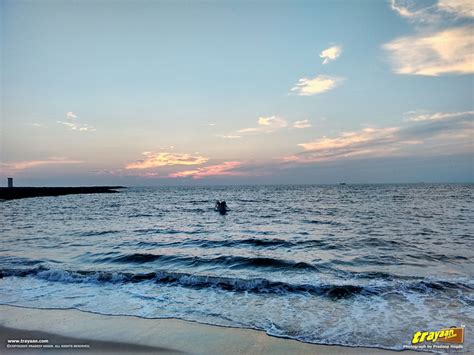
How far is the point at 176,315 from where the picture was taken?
25.8 ft

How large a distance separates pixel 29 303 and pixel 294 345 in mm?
7665

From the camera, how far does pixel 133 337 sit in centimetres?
659

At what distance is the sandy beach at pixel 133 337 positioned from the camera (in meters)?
6.06

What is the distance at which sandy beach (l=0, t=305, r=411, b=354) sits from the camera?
606cm

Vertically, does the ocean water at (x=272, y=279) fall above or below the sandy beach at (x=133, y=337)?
below

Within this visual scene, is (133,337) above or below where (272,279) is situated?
above

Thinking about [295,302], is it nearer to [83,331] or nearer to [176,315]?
[176,315]

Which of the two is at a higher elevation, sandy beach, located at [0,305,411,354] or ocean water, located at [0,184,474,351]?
sandy beach, located at [0,305,411,354]

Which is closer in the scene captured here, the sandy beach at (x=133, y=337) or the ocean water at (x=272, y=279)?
the sandy beach at (x=133, y=337)

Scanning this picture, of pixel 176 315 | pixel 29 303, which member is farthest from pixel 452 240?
pixel 29 303

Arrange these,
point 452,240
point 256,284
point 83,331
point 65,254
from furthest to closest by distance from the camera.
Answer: point 452,240
point 65,254
point 256,284
point 83,331

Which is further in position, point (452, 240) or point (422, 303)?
point (452, 240)

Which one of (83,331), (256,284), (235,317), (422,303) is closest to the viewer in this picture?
(83,331)

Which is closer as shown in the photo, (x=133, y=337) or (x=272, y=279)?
(x=133, y=337)
